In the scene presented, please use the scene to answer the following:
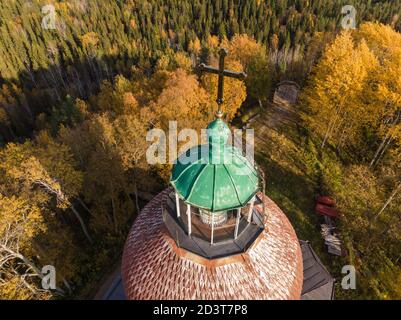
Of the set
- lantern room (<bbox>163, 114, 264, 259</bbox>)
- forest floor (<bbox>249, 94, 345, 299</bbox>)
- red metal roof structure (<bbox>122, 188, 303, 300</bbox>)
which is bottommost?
forest floor (<bbox>249, 94, 345, 299</bbox>)

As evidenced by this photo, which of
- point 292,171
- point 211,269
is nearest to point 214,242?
point 211,269

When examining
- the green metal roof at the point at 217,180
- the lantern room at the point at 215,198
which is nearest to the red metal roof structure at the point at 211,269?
the lantern room at the point at 215,198

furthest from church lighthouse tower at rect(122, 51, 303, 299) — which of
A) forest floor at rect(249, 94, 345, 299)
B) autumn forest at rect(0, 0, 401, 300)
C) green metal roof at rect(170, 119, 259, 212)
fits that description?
forest floor at rect(249, 94, 345, 299)

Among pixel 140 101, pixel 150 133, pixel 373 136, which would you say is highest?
pixel 150 133

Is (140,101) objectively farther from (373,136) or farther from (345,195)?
(373,136)

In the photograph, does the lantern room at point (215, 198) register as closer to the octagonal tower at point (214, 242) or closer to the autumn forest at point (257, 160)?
the octagonal tower at point (214, 242)

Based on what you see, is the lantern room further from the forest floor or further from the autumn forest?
the forest floor
